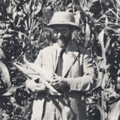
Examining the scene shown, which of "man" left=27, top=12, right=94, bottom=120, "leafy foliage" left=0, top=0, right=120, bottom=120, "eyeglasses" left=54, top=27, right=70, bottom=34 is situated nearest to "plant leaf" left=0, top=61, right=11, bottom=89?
"leafy foliage" left=0, top=0, right=120, bottom=120

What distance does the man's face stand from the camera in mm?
4609

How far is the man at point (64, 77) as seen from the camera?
178 inches

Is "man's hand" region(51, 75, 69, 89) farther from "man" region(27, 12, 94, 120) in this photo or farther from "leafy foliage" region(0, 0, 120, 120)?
"leafy foliage" region(0, 0, 120, 120)

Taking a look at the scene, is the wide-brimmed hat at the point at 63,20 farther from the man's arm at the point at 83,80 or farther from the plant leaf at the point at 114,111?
the plant leaf at the point at 114,111

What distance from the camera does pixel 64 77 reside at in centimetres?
461

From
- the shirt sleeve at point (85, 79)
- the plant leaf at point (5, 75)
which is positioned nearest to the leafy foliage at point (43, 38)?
the plant leaf at point (5, 75)

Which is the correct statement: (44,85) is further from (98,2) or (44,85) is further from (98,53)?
(98,2)

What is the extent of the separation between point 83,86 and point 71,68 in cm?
21

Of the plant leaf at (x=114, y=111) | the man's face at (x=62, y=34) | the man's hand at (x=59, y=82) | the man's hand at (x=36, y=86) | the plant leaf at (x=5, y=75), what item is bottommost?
the plant leaf at (x=114, y=111)

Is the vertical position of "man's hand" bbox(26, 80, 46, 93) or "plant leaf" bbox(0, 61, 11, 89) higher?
"man's hand" bbox(26, 80, 46, 93)

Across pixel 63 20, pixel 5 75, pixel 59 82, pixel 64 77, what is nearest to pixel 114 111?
pixel 5 75

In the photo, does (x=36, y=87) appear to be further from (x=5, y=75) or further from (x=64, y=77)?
(x=5, y=75)

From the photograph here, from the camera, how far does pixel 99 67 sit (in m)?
6.14

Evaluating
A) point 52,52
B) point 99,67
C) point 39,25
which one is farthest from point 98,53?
point 52,52
